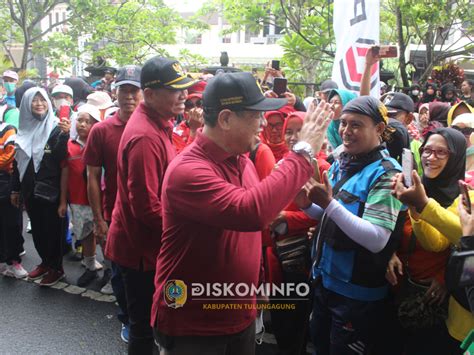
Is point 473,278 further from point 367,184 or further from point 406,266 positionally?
point 406,266

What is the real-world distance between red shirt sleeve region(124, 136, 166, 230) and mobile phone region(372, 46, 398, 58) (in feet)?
6.88

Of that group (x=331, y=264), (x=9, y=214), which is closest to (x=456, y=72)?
(x=331, y=264)

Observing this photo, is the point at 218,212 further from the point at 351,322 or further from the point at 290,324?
the point at 290,324

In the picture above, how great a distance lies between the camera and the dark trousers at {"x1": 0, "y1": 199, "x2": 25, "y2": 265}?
479 centimetres

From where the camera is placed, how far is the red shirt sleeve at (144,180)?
100 inches

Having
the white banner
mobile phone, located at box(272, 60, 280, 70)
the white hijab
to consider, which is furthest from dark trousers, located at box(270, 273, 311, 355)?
the white hijab

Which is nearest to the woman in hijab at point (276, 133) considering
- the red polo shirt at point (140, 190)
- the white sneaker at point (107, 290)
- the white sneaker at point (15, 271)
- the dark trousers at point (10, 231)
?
the red polo shirt at point (140, 190)

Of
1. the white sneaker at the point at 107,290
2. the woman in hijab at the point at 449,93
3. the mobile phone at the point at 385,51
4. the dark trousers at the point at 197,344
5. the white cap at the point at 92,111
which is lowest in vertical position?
the white sneaker at the point at 107,290

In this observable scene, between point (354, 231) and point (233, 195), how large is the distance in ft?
2.52

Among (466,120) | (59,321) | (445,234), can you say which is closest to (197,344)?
(445,234)

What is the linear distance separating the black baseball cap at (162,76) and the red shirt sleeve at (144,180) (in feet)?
1.23

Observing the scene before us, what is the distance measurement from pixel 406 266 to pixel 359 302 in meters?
0.41

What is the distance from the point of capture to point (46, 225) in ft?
15.1

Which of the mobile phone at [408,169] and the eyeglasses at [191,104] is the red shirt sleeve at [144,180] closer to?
the mobile phone at [408,169]
